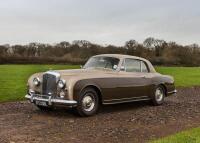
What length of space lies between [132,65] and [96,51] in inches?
2537

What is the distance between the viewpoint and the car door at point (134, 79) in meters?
14.0

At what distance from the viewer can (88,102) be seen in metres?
12.7

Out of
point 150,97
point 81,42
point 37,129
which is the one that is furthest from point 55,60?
point 37,129

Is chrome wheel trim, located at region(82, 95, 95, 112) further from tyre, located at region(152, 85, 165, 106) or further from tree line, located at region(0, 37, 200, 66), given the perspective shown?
tree line, located at region(0, 37, 200, 66)

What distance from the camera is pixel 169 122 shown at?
11953 millimetres

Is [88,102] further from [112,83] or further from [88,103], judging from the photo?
[112,83]

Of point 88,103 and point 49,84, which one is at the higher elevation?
point 49,84

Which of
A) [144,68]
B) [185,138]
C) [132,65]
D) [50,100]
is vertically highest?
[132,65]

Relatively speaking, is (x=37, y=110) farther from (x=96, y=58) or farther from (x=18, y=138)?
(x=18, y=138)

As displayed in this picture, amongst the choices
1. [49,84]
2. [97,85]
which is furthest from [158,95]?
[49,84]

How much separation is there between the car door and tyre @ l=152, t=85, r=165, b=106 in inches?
23.2

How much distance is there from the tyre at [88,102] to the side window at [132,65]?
2027 mm

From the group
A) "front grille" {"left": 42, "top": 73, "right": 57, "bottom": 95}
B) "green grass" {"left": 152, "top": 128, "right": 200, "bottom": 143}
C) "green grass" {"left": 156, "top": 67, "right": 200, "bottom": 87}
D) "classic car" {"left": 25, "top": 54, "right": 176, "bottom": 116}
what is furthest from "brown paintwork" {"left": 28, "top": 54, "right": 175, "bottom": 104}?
"green grass" {"left": 156, "top": 67, "right": 200, "bottom": 87}

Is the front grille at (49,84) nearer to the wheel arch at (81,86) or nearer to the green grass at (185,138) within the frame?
the wheel arch at (81,86)
